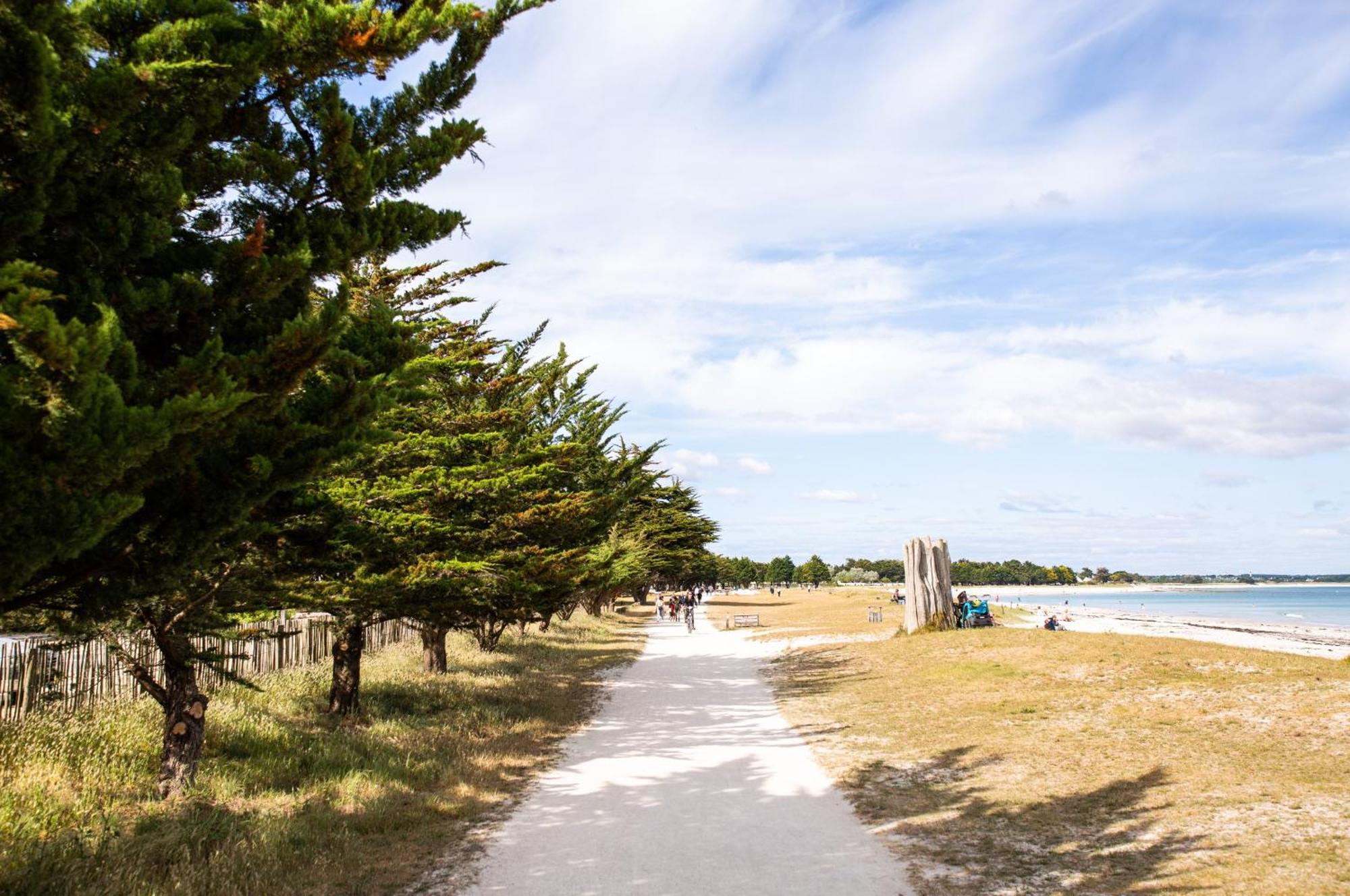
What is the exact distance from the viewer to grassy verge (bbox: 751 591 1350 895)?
589 cm

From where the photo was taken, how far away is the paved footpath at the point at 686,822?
5.81 meters

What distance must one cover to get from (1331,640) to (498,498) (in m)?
46.1

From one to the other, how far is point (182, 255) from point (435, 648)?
14.1 m

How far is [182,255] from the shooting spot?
4496 mm

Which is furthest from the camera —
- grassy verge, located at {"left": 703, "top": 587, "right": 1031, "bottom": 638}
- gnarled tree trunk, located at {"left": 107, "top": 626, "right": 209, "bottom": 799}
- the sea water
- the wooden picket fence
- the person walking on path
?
the sea water

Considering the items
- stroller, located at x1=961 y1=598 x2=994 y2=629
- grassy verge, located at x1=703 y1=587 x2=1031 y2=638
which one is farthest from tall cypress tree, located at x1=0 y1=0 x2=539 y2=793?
grassy verge, located at x1=703 y1=587 x2=1031 y2=638

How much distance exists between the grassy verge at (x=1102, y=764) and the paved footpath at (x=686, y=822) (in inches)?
18.4

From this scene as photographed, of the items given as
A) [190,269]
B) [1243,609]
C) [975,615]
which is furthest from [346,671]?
[1243,609]

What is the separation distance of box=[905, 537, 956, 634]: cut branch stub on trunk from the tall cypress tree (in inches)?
787

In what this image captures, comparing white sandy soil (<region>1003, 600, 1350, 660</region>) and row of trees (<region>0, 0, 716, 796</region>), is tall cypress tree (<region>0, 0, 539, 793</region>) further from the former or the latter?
white sandy soil (<region>1003, 600, 1350, 660</region>)

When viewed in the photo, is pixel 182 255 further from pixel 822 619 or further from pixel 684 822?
pixel 822 619

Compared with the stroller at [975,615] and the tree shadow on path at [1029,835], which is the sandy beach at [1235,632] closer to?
the stroller at [975,615]

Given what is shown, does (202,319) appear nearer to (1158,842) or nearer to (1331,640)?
(1158,842)

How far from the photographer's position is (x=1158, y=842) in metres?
6.36
